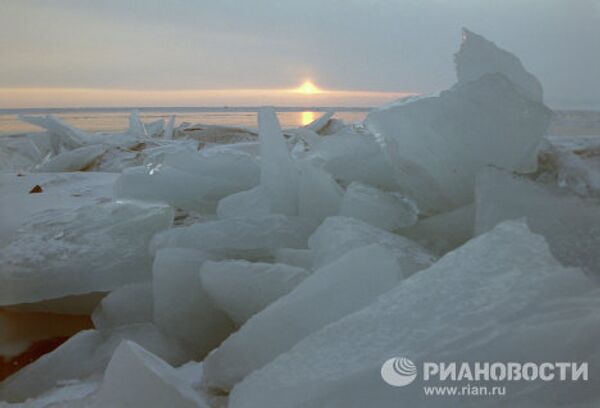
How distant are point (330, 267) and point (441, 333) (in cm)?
24

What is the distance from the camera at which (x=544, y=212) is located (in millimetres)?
1166

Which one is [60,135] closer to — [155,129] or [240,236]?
[155,129]

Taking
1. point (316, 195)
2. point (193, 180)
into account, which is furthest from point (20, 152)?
point (316, 195)

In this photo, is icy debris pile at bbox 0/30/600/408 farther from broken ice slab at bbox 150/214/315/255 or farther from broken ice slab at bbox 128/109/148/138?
broken ice slab at bbox 128/109/148/138

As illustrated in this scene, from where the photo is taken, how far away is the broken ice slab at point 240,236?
126 centimetres

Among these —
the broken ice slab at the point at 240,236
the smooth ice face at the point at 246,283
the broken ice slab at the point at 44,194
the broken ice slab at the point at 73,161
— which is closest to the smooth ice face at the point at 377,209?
the broken ice slab at the point at 240,236

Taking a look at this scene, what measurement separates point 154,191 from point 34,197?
2.10ft

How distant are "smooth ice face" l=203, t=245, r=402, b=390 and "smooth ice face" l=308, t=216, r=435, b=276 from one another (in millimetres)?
138

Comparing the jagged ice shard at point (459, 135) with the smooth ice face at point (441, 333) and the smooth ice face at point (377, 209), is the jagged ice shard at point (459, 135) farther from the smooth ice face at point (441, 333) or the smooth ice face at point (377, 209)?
the smooth ice face at point (441, 333)

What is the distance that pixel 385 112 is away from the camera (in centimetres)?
145

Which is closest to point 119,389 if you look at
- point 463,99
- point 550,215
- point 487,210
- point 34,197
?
point 487,210

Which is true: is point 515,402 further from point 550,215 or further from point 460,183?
point 460,183

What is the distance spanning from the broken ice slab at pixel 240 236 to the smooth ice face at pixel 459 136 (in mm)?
336

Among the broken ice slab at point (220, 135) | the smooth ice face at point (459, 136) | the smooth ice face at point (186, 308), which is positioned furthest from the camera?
the broken ice slab at point (220, 135)
